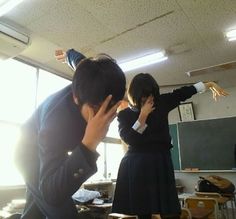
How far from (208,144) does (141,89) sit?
12.1ft

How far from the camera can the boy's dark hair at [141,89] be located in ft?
5.00

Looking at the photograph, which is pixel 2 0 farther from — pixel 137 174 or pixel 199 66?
pixel 199 66

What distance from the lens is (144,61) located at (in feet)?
13.6

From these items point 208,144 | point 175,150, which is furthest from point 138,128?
point 175,150

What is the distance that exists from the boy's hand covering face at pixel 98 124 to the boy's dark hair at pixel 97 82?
0.06 ft

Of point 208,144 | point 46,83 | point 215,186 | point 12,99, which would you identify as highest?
point 46,83

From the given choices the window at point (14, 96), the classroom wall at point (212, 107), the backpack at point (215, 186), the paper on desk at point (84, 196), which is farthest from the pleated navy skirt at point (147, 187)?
the classroom wall at point (212, 107)

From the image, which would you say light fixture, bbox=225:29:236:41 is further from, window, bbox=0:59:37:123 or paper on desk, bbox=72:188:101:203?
window, bbox=0:59:37:123

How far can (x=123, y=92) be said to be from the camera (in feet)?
2.19

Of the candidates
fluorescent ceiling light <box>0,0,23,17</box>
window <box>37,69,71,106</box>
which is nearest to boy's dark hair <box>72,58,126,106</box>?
fluorescent ceiling light <box>0,0,23,17</box>

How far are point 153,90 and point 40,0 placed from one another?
1.83 metres

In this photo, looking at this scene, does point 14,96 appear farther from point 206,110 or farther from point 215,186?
point 206,110

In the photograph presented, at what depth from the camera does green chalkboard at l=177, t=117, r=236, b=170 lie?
4.57m

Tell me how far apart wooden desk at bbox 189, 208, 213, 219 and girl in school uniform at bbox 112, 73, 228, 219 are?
1.52m
